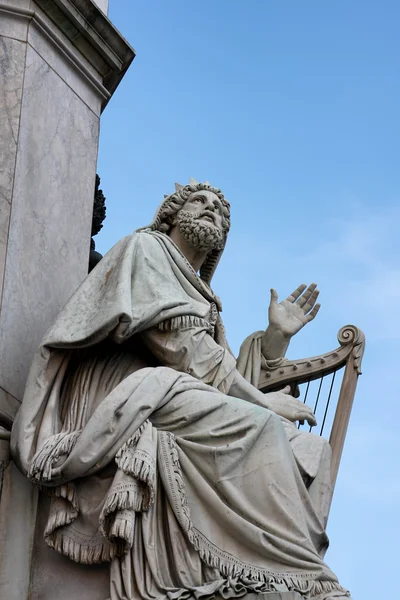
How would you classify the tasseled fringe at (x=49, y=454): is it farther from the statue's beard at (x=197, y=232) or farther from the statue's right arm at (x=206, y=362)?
the statue's beard at (x=197, y=232)

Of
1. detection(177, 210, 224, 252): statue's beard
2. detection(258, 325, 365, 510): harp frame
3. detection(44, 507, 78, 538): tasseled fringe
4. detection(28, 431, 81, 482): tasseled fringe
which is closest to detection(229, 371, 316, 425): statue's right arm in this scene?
detection(258, 325, 365, 510): harp frame

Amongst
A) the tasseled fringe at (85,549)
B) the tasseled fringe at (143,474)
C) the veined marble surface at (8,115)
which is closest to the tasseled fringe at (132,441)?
the tasseled fringe at (143,474)

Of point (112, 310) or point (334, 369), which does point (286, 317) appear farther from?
point (112, 310)

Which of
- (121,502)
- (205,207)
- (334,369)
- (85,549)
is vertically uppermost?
(205,207)

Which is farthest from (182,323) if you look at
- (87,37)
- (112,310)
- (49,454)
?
Result: (87,37)

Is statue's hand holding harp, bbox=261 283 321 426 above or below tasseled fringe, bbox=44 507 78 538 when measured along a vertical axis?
above

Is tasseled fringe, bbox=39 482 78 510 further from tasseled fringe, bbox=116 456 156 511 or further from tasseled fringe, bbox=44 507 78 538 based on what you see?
tasseled fringe, bbox=116 456 156 511

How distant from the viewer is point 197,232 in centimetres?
1370

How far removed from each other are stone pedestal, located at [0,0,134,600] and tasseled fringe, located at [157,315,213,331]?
108 cm

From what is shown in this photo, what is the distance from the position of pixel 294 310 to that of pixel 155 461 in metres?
3.15

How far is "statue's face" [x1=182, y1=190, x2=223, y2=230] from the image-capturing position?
1380cm

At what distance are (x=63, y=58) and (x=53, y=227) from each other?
1.60 meters

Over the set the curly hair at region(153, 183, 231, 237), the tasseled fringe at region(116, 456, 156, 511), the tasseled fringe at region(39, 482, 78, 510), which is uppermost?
the curly hair at region(153, 183, 231, 237)

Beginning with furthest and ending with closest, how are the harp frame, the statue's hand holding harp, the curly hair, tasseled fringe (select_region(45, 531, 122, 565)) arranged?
the statue's hand holding harp < the harp frame < the curly hair < tasseled fringe (select_region(45, 531, 122, 565))
